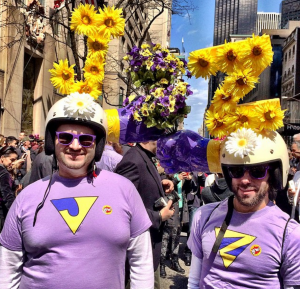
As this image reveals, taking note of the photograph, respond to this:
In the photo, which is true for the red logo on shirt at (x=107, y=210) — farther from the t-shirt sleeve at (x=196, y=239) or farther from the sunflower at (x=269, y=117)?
the sunflower at (x=269, y=117)

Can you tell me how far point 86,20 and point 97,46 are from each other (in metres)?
0.20

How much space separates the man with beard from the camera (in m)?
1.87

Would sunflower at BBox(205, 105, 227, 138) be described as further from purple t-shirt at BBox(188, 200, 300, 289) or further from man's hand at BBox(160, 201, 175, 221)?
man's hand at BBox(160, 201, 175, 221)

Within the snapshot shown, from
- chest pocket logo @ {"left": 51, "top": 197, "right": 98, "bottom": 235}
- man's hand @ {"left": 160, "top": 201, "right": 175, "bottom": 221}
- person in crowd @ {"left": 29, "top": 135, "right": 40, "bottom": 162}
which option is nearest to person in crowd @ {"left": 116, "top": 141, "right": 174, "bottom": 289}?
man's hand @ {"left": 160, "top": 201, "right": 175, "bottom": 221}

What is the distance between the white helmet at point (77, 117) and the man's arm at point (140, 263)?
1.79 ft

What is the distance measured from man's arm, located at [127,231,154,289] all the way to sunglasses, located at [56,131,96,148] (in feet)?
1.99

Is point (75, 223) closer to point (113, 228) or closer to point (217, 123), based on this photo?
point (113, 228)

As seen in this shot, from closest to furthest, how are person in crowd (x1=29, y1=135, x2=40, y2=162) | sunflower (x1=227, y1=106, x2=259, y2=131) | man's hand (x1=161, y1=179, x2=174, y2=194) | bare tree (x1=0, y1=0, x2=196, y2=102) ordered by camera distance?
sunflower (x1=227, y1=106, x2=259, y2=131) → man's hand (x1=161, y1=179, x2=174, y2=194) → person in crowd (x1=29, y1=135, x2=40, y2=162) → bare tree (x1=0, y1=0, x2=196, y2=102)

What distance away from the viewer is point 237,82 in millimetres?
2332

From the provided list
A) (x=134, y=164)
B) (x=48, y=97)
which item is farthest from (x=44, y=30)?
(x=134, y=164)

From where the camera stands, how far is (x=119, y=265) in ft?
6.47

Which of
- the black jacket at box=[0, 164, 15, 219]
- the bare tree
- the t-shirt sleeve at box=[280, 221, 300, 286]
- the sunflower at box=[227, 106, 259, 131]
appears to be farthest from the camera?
the bare tree

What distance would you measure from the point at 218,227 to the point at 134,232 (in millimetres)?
475

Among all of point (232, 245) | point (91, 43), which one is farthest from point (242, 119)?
point (91, 43)
